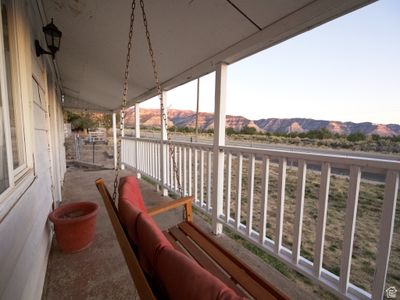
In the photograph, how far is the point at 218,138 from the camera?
229 centimetres

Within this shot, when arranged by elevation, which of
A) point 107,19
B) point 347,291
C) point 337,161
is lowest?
point 347,291

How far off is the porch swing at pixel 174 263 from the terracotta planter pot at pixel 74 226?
0.91 metres

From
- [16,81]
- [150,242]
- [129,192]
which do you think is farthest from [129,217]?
[16,81]

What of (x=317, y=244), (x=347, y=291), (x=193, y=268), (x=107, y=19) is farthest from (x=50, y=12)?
(x=347, y=291)

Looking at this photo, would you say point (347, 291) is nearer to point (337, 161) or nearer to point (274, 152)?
point (337, 161)

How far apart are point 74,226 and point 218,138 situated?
1.71 meters

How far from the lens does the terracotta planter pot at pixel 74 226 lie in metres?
1.90

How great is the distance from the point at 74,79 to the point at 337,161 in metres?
5.49

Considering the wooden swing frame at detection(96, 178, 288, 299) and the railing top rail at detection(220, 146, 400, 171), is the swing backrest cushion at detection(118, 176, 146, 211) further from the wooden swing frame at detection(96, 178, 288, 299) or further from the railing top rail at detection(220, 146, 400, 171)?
the railing top rail at detection(220, 146, 400, 171)

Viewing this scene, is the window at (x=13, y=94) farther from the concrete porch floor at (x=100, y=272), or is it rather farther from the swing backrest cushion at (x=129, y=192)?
the concrete porch floor at (x=100, y=272)

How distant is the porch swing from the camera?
0.49 meters

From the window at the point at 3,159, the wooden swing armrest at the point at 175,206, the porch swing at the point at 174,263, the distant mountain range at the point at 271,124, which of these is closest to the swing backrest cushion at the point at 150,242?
the porch swing at the point at 174,263

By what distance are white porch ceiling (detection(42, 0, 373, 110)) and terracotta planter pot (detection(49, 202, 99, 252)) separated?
1.94m

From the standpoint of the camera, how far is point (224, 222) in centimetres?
230
